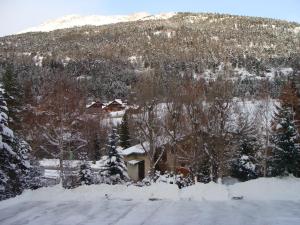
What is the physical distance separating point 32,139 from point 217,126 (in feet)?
56.7

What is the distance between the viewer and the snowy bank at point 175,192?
46.2 feet

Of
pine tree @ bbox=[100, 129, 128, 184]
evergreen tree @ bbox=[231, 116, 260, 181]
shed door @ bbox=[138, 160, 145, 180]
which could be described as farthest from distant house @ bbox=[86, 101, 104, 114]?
evergreen tree @ bbox=[231, 116, 260, 181]

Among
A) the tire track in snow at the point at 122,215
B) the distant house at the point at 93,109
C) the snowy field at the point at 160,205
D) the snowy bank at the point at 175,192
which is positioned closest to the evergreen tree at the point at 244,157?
the snowy field at the point at 160,205

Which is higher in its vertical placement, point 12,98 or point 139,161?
point 12,98

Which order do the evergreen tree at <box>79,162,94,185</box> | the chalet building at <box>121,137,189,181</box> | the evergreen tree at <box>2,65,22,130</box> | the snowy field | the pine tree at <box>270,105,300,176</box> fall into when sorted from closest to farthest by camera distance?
1. the snowy field
2. the pine tree at <box>270,105,300,176</box>
3. the evergreen tree at <box>79,162,94,185</box>
4. the evergreen tree at <box>2,65,22,130</box>
5. the chalet building at <box>121,137,189,181</box>

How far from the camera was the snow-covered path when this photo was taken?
1125cm

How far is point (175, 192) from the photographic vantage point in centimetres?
1438

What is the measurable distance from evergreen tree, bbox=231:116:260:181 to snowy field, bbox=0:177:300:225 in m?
14.6

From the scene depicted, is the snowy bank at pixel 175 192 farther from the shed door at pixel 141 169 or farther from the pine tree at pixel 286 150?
the shed door at pixel 141 169

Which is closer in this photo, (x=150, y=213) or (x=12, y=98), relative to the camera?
(x=150, y=213)

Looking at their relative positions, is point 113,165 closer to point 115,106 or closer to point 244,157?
point 244,157

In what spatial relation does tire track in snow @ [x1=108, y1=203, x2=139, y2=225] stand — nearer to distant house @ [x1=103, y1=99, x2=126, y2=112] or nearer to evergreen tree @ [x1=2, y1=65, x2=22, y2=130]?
evergreen tree @ [x1=2, y1=65, x2=22, y2=130]

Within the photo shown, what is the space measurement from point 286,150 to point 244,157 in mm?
9324

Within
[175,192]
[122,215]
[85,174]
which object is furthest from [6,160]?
[122,215]
